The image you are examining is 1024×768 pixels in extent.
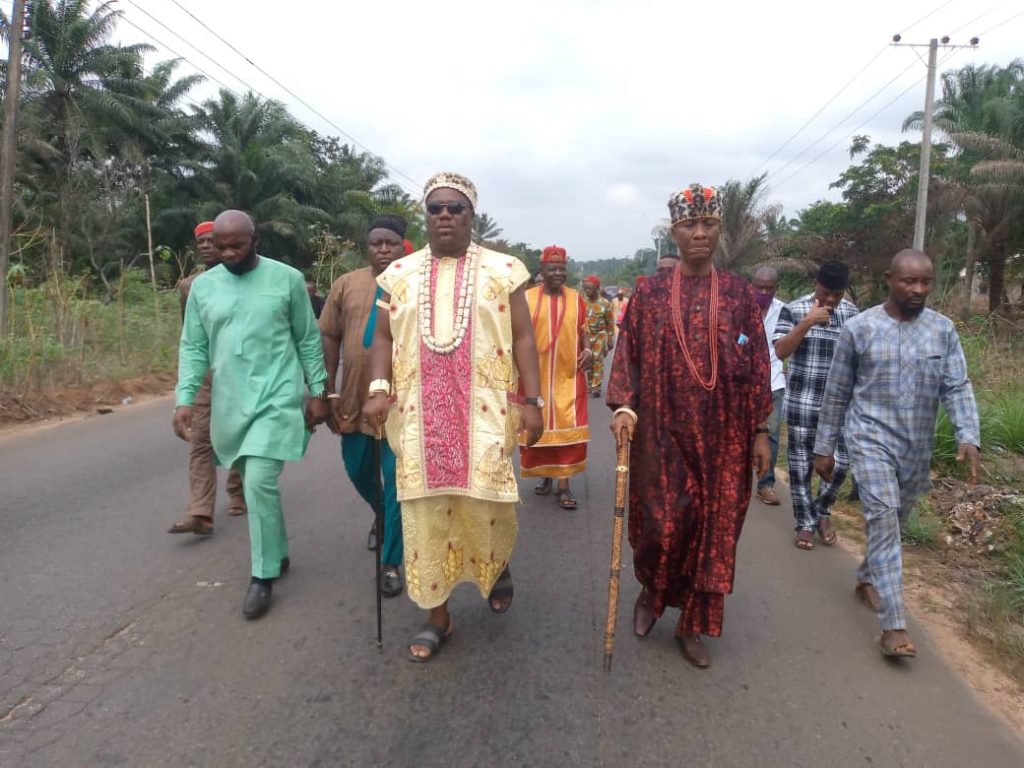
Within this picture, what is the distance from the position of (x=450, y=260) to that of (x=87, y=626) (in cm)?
241

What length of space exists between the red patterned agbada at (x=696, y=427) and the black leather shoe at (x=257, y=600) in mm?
1880

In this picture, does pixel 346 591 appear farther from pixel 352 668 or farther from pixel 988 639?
pixel 988 639

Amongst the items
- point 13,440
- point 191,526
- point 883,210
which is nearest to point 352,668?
point 191,526

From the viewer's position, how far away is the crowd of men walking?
322 centimetres

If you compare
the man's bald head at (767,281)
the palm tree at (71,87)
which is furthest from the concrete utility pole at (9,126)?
the palm tree at (71,87)

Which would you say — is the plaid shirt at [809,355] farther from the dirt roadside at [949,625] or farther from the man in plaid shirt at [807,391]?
the dirt roadside at [949,625]

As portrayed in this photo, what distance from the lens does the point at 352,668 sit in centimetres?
319

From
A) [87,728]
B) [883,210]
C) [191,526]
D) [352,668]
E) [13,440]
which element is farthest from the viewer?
[883,210]

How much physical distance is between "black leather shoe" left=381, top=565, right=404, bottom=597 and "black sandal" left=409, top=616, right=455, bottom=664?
56 cm

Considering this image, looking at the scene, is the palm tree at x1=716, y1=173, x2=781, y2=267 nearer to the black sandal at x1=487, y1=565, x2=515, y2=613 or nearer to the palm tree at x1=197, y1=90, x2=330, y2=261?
the palm tree at x1=197, y1=90, x2=330, y2=261

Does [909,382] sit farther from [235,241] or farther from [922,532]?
[235,241]

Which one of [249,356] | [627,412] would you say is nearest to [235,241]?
[249,356]

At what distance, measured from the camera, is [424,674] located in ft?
10.3

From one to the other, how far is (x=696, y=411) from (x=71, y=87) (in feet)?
101
